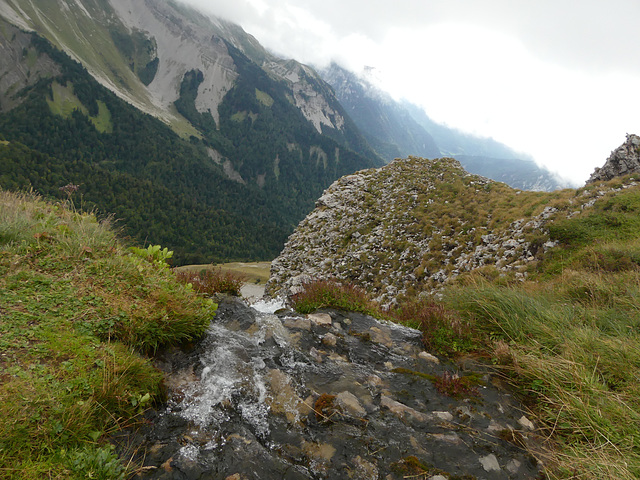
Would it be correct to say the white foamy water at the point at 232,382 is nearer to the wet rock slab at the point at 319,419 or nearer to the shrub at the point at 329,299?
the wet rock slab at the point at 319,419

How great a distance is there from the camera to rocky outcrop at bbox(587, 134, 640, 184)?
1728 cm

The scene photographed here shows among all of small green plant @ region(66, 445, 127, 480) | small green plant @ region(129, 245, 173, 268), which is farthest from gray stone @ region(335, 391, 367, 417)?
small green plant @ region(129, 245, 173, 268)

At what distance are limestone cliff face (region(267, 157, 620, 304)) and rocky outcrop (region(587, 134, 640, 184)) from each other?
10.3ft

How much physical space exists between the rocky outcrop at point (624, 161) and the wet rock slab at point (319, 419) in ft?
65.8

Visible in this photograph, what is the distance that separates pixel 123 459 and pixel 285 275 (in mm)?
23551

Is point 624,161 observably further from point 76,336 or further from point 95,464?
point 76,336

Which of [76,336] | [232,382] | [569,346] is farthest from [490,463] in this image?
[76,336]

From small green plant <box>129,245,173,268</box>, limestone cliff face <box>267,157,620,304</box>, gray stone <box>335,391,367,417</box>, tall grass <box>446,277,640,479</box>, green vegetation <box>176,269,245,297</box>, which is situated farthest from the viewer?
limestone cliff face <box>267,157,620,304</box>

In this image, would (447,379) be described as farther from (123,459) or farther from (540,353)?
(123,459)

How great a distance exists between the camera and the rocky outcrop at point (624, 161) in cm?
1728

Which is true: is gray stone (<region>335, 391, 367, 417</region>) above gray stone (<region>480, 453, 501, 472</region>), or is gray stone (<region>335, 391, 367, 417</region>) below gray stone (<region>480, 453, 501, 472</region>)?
below

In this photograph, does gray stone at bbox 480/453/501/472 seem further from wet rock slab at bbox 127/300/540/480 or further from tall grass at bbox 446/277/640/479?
tall grass at bbox 446/277/640/479

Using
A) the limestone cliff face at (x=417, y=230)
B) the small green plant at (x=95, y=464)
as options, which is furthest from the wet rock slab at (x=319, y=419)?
the limestone cliff face at (x=417, y=230)

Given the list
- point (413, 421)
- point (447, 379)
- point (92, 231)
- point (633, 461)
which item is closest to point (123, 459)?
point (413, 421)
